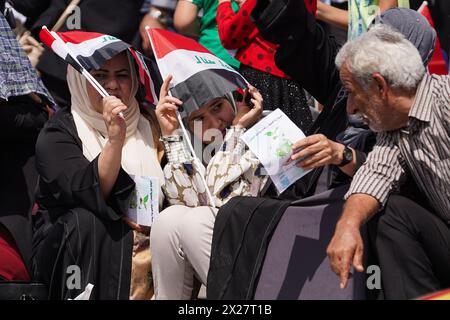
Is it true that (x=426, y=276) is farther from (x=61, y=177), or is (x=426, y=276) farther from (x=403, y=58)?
(x=61, y=177)

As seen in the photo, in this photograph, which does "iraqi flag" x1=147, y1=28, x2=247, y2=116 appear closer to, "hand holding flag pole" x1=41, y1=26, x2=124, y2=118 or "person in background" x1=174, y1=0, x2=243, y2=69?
"hand holding flag pole" x1=41, y1=26, x2=124, y2=118

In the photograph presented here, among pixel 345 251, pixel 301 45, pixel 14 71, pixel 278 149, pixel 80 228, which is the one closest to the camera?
pixel 345 251

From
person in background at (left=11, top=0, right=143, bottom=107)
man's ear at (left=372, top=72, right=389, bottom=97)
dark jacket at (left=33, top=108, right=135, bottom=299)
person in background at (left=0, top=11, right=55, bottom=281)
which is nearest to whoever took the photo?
man's ear at (left=372, top=72, right=389, bottom=97)

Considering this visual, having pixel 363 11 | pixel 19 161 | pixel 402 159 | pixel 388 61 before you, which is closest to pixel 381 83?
pixel 388 61

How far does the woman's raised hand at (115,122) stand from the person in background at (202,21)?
125cm

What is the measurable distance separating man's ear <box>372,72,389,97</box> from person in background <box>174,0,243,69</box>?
1.86 m

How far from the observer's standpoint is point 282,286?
184 inches

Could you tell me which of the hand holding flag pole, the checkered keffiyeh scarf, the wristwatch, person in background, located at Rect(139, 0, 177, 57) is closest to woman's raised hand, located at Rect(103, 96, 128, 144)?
the hand holding flag pole

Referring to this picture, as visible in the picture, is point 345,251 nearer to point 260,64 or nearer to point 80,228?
point 80,228

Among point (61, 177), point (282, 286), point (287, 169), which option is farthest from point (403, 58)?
point (61, 177)

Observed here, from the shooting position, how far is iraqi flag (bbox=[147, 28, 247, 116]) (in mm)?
5281

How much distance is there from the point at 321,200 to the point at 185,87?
967 mm

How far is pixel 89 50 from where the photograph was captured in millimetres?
5484

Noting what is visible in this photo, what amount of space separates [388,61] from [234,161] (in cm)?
96
